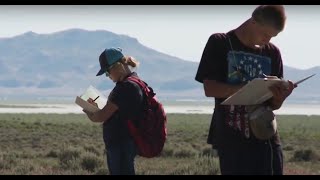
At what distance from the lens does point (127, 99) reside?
168 inches

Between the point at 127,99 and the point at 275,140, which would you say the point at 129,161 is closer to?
the point at 127,99

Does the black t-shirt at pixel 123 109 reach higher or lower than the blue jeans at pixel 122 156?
higher

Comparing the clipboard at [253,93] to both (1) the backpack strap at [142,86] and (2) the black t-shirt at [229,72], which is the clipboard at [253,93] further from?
(1) the backpack strap at [142,86]

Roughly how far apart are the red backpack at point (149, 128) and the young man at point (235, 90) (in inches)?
29.5

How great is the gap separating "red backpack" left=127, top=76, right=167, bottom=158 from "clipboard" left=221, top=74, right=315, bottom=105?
970mm

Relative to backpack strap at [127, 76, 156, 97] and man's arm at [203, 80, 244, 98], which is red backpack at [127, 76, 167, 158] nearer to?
backpack strap at [127, 76, 156, 97]

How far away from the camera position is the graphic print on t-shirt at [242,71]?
3.52 metres

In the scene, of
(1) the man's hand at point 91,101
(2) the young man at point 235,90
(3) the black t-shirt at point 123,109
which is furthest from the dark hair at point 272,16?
(1) the man's hand at point 91,101

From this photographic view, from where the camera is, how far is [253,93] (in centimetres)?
341

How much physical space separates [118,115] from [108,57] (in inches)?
15.0

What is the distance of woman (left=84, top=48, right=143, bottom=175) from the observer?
4.26 m

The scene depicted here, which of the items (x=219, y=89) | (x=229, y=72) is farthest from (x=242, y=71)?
(x=219, y=89)
